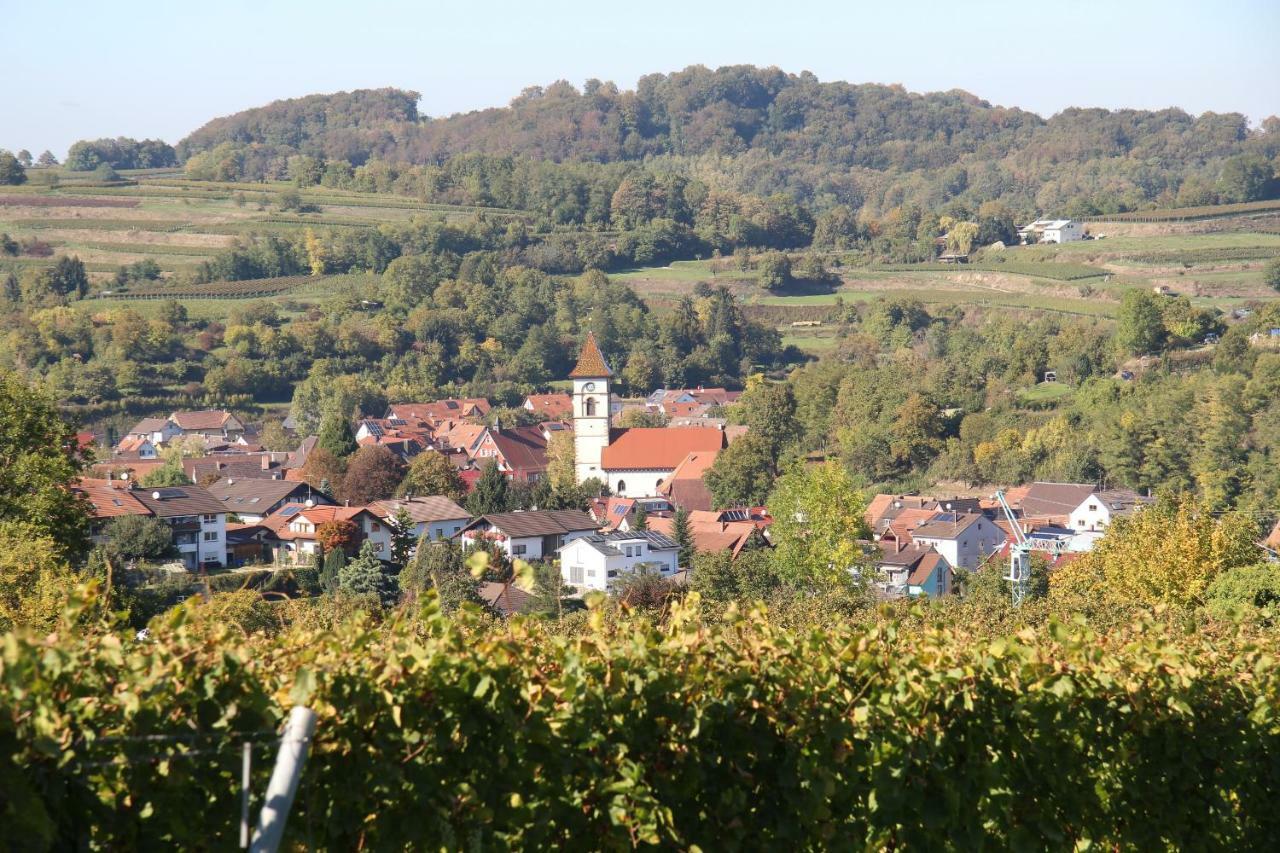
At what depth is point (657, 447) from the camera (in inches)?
2336

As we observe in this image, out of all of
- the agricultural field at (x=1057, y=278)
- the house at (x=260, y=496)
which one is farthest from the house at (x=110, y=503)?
the agricultural field at (x=1057, y=278)

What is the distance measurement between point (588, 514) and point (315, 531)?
352 inches

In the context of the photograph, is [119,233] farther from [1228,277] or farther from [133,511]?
[1228,277]

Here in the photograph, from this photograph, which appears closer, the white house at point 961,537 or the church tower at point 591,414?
the white house at point 961,537

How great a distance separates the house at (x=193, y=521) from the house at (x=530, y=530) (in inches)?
264

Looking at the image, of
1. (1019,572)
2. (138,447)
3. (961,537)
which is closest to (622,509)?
(961,537)

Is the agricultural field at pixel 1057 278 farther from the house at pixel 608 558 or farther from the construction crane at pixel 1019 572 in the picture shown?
the construction crane at pixel 1019 572

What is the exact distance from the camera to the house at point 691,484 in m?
52.0

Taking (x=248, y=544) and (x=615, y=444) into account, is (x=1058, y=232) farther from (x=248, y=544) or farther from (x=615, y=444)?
(x=248, y=544)

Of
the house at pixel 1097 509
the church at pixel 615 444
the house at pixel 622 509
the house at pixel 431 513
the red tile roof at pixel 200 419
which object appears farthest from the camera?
the red tile roof at pixel 200 419

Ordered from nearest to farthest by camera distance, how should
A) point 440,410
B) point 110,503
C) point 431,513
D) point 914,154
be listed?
point 110,503
point 431,513
point 440,410
point 914,154

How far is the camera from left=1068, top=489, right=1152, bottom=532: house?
143 ft

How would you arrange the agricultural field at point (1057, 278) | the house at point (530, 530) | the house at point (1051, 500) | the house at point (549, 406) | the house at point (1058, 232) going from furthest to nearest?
the house at point (1058, 232) → the agricultural field at point (1057, 278) → the house at point (549, 406) → the house at point (1051, 500) → the house at point (530, 530)

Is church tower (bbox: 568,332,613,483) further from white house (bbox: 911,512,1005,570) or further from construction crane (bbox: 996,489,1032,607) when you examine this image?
construction crane (bbox: 996,489,1032,607)
